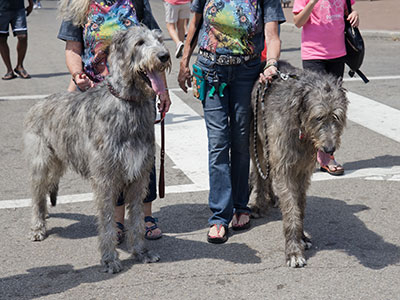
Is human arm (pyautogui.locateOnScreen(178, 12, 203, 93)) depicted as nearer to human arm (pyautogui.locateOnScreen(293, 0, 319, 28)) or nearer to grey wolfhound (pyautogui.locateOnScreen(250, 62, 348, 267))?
grey wolfhound (pyautogui.locateOnScreen(250, 62, 348, 267))

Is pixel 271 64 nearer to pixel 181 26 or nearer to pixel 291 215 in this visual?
pixel 291 215

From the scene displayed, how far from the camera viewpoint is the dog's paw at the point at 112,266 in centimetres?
483

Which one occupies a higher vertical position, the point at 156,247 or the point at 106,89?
the point at 106,89

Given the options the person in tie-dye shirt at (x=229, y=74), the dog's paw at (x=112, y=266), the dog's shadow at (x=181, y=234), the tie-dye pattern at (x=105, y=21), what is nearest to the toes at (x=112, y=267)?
the dog's paw at (x=112, y=266)

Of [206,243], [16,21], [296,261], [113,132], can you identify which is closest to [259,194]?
[206,243]

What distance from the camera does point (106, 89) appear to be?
4797 millimetres

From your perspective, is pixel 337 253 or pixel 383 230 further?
pixel 383 230

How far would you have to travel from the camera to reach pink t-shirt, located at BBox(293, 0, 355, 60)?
6.96 metres

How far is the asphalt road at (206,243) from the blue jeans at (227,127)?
36 centimetres

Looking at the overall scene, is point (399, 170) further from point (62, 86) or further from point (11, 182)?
point (62, 86)

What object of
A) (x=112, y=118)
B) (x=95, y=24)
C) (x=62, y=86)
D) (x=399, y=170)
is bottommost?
(x=62, y=86)

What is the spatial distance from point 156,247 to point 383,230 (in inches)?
77.2

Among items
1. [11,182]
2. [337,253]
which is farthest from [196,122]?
[337,253]

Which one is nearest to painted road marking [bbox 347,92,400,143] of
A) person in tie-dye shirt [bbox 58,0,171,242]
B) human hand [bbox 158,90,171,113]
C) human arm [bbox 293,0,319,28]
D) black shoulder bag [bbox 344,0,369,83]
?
black shoulder bag [bbox 344,0,369,83]
